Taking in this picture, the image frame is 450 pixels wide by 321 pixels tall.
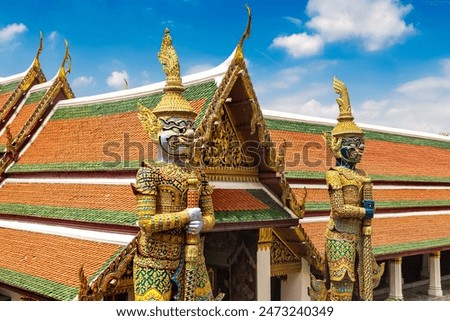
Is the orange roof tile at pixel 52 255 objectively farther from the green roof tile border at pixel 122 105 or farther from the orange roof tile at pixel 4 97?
the orange roof tile at pixel 4 97

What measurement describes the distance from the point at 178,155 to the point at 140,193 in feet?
2.17

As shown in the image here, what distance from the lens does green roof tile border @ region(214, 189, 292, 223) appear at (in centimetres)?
824

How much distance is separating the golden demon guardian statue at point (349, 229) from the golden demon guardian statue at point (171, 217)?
2829mm

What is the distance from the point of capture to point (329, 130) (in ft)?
51.4

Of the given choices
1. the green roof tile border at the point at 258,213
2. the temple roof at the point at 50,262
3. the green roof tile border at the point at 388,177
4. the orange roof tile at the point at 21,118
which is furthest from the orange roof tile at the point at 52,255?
the green roof tile border at the point at 388,177

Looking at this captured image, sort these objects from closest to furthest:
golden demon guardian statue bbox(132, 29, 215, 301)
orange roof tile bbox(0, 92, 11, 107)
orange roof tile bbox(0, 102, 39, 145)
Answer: golden demon guardian statue bbox(132, 29, 215, 301), orange roof tile bbox(0, 102, 39, 145), orange roof tile bbox(0, 92, 11, 107)

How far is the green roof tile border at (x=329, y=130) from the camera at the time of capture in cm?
1430

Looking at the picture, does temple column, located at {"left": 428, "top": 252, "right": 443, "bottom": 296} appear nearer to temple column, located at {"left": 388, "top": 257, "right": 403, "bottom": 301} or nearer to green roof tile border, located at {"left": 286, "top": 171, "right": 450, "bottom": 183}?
temple column, located at {"left": 388, "top": 257, "right": 403, "bottom": 301}

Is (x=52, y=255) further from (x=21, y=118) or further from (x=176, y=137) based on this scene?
(x=21, y=118)

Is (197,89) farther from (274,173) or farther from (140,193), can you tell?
(140,193)

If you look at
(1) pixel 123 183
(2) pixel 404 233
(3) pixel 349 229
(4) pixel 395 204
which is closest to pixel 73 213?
(1) pixel 123 183

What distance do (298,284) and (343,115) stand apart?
369 centimetres

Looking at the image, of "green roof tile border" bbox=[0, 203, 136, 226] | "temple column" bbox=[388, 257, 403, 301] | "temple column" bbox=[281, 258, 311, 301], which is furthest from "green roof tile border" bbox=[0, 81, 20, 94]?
"temple column" bbox=[388, 257, 403, 301]

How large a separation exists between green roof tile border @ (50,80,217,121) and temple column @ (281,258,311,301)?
3959mm
